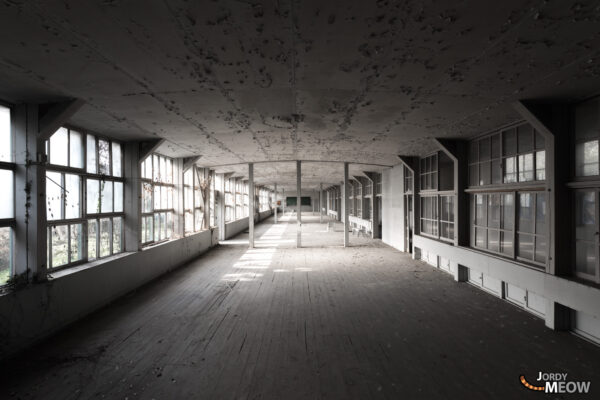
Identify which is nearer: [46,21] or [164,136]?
[46,21]

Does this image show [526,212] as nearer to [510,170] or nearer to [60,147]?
[510,170]

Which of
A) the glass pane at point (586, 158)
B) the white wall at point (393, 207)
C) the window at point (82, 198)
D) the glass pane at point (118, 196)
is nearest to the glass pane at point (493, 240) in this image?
the glass pane at point (586, 158)

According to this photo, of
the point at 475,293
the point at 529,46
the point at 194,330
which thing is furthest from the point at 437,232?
the point at 194,330

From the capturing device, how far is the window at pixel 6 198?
3408 mm

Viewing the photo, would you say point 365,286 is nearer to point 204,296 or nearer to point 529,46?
point 204,296

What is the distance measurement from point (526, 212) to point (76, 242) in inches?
299

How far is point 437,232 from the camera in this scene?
7473mm

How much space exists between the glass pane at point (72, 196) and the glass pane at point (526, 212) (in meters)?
7.51

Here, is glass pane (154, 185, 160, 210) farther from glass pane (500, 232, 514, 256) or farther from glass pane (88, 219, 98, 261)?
glass pane (500, 232, 514, 256)

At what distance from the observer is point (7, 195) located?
3.47 meters

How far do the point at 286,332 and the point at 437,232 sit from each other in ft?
18.1

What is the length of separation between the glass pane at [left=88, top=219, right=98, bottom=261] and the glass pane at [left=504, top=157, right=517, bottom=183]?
755 centimetres

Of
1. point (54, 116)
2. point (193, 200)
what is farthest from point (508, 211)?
point (193, 200)

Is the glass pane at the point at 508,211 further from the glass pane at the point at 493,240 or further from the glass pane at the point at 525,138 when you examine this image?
the glass pane at the point at 525,138
